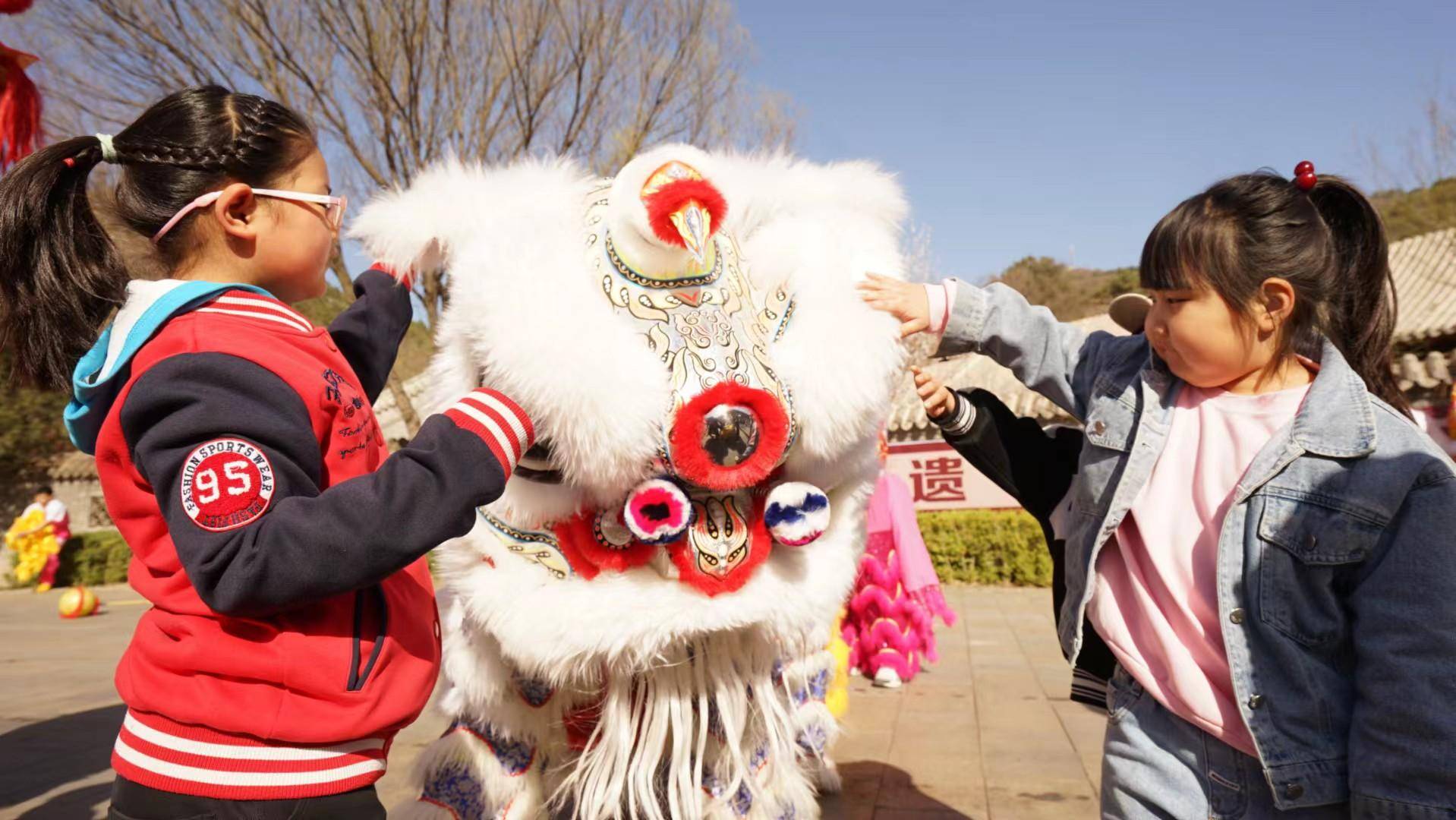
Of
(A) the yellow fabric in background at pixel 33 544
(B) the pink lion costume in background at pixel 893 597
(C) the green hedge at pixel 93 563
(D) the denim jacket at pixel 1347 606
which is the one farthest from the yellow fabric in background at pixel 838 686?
(A) the yellow fabric in background at pixel 33 544

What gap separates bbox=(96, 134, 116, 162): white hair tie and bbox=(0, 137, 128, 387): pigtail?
1 centimetres

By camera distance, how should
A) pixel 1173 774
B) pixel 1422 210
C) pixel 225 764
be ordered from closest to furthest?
pixel 225 764
pixel 1173 774
pixel 1422 210

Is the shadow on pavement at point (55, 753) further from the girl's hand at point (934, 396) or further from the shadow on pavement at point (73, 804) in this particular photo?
the girl's hand at point (934, 396)

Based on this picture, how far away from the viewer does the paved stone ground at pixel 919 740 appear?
3285 mm

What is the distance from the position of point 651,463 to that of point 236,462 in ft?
2.71

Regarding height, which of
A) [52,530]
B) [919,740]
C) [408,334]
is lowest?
[52,530]

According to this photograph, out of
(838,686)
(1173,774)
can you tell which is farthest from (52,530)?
(1173,774)

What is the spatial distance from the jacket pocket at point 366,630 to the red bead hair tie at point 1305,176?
158cm

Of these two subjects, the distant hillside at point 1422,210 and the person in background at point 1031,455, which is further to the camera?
the distant hillside at point 1422,210

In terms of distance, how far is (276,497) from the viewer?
1139mm

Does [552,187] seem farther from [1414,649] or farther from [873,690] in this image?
[873,690]

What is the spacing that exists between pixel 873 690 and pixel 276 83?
24.3ft

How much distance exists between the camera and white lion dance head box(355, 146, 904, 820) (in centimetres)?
181

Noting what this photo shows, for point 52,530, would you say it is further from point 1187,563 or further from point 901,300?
point 1187,563
